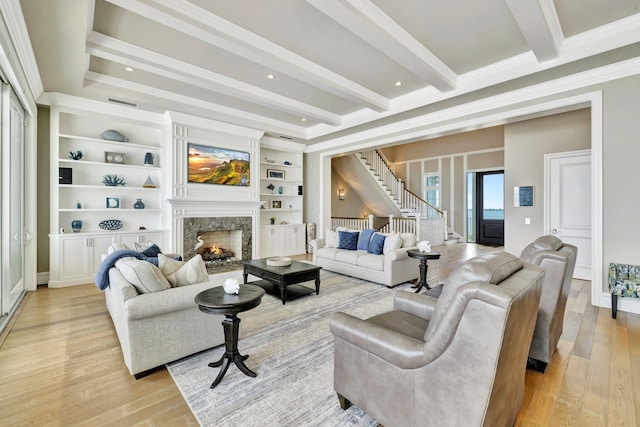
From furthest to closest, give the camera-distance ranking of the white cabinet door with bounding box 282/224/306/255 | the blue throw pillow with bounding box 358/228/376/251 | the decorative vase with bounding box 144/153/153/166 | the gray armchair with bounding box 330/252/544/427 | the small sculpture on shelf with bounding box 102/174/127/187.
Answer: the white cabinet door with bounding box 282/224/306/255 → the decorative vase with bounding box 144/153/153/166 → the blue throw pillow with bounding box 358/228/376/251 → the small sculpture on shelf with bounding box 102/174/127/187 → the gray armchair with bounding box 330/252/544/427

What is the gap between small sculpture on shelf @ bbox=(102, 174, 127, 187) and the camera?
17.2 ft

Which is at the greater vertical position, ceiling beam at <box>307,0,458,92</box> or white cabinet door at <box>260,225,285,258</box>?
ceiling beam at <box>307,0,458,92</box>

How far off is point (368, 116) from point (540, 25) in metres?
3.26

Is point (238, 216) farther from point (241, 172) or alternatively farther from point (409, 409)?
point (409, 409)

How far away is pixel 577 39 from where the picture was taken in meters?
3.41

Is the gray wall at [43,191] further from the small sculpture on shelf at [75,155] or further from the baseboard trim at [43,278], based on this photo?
the small sculpture on shelf at [75,155]

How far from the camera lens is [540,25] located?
114 inches

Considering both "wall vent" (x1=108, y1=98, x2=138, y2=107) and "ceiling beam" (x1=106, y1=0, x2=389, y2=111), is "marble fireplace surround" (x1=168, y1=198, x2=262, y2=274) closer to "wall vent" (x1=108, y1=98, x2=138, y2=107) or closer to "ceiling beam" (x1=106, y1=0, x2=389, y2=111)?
"wall vent" (x1=108, y1=98, x2=138, y2=107)

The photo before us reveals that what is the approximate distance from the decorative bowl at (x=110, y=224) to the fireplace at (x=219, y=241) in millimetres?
1132

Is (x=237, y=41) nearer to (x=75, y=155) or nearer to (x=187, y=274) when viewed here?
(x=187, y=274)

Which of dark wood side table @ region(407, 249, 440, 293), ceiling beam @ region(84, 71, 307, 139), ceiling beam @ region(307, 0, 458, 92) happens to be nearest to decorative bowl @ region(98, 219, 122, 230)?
ceiling beam @ region(84, 71, 307, 139)

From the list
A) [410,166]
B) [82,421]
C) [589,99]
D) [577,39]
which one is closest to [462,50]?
[577,39]

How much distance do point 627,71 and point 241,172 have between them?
21.2ft

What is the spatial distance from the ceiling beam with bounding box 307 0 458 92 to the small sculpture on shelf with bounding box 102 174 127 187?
4841 mm
